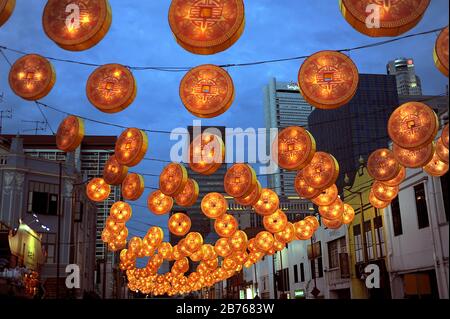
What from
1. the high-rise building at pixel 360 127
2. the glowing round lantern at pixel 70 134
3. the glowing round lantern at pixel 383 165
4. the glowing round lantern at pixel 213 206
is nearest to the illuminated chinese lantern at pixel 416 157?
the glowing round lantern at pixel 383 165

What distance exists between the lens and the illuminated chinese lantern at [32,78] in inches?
357

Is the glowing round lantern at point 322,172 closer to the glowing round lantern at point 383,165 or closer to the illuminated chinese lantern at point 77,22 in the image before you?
the glowing round lantern at point 383,165

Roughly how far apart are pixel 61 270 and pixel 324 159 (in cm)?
2813

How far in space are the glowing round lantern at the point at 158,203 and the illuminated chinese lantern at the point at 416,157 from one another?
8.31 metres

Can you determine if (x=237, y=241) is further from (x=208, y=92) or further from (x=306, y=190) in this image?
(x=208, y=92)

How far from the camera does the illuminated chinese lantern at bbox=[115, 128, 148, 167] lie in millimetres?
12070

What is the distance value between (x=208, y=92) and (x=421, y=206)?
51.4 ft

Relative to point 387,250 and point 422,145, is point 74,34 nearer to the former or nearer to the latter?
point 422,145

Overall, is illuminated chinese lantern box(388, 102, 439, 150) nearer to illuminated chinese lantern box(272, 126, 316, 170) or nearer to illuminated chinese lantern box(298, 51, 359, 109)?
illuminated chinese lantern box(272, 126, 316, 170)

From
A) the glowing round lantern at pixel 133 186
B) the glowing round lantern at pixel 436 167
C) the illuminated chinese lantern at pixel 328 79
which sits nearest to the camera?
Result: the illuminated chinese lantern at pixel 328 79

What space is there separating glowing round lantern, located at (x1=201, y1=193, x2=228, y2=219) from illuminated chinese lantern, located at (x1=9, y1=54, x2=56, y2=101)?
8788 millimetres

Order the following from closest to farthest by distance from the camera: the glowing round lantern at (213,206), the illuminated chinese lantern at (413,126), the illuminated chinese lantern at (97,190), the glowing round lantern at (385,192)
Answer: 1. the illuminated chinese lantern at (413,126)
2. the glowing round lantern at (385,192)
3. the illuminated chinese lantern at (97,190)
4. the glowing round lantern at (213,206)

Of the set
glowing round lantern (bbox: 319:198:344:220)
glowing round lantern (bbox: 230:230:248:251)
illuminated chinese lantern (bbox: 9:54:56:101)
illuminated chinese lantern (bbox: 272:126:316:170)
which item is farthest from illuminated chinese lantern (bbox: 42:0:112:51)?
glowing round lantern (bbox: 230:230:248:251)

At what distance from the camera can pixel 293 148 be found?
39.7 feet
